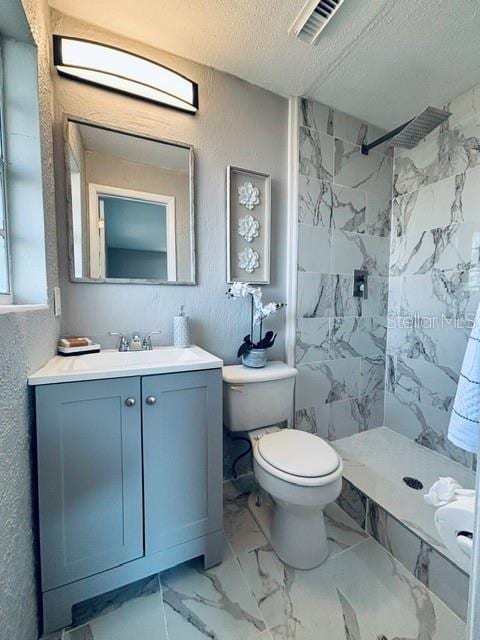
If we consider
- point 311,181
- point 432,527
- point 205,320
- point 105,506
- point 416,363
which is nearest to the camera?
point 105,506

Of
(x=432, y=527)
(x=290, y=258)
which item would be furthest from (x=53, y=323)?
(x=432, y=527)

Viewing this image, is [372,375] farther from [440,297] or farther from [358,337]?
[440,297]

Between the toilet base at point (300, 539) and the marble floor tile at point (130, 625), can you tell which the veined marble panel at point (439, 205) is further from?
the marble floor tile at point (130, 625)

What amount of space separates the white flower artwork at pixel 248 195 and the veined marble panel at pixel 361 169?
1.94ft

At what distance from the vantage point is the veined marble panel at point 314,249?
5.46 ft

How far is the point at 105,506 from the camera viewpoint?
0.92 m

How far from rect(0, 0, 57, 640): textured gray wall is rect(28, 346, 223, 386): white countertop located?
0.06m

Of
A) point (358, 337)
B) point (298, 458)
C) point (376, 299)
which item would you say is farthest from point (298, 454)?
point (376, 299)

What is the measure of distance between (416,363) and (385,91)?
169 cm

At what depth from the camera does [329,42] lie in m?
1.27

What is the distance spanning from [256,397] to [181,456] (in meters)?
0.47

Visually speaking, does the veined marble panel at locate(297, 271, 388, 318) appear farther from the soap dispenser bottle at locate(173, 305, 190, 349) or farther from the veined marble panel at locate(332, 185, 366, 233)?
the soap dispenser bottle at locate(173, 305, 190, 349)

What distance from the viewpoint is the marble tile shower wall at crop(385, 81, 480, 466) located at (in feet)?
5.24

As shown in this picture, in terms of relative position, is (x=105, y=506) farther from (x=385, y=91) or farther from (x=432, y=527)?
(x=385, y=91)
